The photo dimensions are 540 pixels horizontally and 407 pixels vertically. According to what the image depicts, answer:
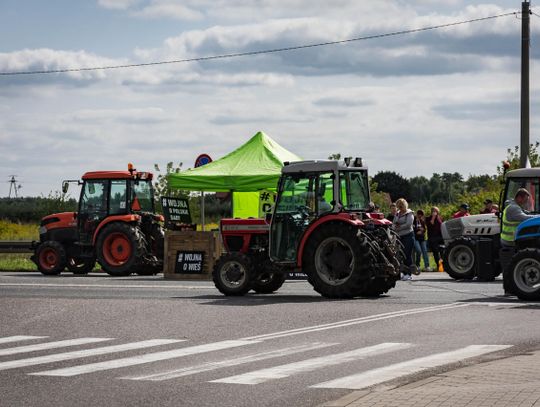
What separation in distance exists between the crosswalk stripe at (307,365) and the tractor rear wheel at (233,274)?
8011mm

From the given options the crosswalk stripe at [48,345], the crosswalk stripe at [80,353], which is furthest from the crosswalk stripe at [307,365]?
the crosswalk stripe at [48,345]

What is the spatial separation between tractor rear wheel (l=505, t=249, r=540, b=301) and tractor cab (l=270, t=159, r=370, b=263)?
309 cm

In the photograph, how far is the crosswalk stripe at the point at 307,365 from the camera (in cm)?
1124

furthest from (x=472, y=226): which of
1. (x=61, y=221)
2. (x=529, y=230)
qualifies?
(x=61, y=221)

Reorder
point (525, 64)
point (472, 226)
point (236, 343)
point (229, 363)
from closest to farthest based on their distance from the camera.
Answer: point (229, 363)
point (236, 343)
point (472, 226)
point (525, 64)

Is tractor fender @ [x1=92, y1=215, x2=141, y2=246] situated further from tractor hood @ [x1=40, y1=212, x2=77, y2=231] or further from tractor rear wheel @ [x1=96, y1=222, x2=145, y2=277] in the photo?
tractor hood @ [x1=40, y1=212, x2=77, y2=231]

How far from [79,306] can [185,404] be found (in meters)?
10.3

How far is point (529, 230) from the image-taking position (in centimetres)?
2080

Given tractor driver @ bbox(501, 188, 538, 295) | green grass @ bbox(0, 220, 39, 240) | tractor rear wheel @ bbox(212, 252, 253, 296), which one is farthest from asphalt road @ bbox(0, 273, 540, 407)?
green grass @ bbox(0, 220, 39, 240)

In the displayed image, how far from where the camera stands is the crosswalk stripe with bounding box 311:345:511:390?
10828 millimetres

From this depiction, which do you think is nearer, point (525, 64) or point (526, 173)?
point (526, 173)

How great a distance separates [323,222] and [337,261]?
70 cm

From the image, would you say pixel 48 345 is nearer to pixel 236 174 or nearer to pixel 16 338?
pixel 16 338

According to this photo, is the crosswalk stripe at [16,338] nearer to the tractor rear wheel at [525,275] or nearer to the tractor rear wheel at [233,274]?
the tractor rear wheel at [233,274]
